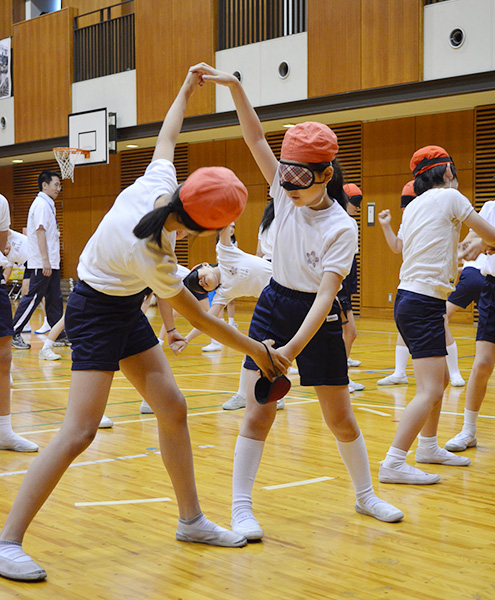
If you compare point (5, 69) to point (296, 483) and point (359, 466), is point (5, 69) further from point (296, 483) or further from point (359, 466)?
point (359, 466)

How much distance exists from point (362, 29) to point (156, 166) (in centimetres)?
980

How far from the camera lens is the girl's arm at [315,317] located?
269 cm

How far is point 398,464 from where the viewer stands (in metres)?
3.55

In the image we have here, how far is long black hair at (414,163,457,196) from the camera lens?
371 centimetres

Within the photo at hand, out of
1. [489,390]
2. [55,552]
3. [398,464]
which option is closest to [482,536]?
[398,464]

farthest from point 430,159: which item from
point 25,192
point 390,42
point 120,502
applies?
point 25,192

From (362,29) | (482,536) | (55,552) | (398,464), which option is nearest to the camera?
(55,552)

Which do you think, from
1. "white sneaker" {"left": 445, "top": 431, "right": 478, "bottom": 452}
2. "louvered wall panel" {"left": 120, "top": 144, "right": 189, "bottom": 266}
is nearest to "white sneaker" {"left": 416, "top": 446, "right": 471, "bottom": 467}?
"white sneaker" {"left": 445, "top": 431, "right": 478, "bottom": 452}

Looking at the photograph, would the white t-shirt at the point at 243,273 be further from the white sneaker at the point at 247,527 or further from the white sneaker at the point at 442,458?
the white sneaker at the point at 247,527

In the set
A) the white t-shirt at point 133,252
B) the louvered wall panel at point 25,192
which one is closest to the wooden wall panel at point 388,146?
the louvered wall panel at point 25,192

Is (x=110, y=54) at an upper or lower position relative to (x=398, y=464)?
upper

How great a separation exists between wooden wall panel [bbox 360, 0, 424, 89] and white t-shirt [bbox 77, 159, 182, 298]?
29.7 feet

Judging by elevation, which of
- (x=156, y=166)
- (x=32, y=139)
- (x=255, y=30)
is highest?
(x=255, y=30)

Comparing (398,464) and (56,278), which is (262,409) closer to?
(398,464)
